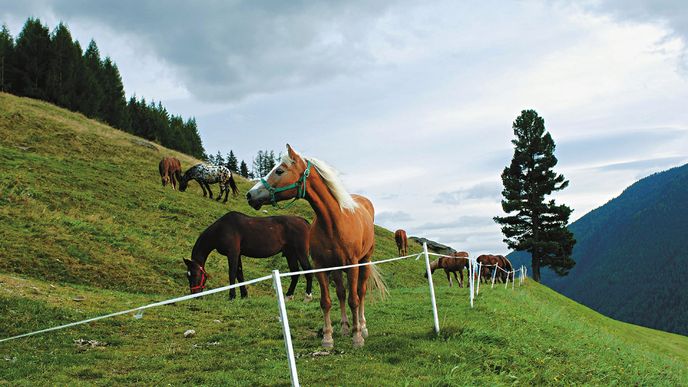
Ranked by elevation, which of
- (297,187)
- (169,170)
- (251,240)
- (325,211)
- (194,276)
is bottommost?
(194,276)

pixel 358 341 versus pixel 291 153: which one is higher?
pixel 291 153

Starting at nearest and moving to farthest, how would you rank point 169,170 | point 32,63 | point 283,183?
point 283,183 → point 169,170 → point 32,63

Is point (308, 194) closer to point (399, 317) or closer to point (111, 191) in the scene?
point (399, 317)

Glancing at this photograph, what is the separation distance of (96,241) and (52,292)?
6.13 meters

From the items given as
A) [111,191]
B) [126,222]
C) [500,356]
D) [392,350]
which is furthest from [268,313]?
[111,191]

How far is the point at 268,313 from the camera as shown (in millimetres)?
12062

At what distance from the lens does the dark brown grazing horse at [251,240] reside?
14914mm

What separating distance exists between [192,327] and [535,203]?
43.5 meters

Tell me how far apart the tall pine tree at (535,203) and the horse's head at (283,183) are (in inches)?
1717

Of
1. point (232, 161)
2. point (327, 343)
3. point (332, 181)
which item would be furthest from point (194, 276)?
point (232, 161)

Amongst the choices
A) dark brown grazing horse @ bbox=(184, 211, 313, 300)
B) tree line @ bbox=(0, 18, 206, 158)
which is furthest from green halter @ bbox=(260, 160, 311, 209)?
tree line @ bbox=(0, 18, 206, 158)

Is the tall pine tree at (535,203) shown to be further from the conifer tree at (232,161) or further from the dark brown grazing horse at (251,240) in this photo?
the conifer tree at (232,161)

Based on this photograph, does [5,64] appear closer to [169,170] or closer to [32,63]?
[32,63]

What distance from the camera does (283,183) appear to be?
7.32 meters
